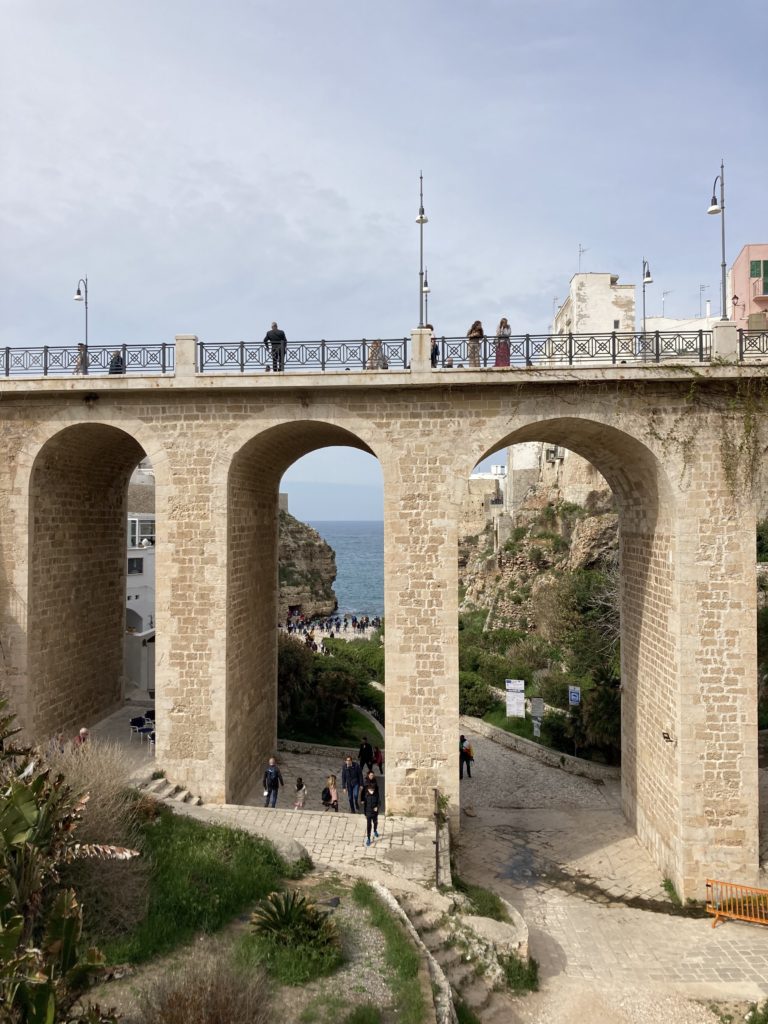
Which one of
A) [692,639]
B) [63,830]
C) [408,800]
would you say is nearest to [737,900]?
[692,639]

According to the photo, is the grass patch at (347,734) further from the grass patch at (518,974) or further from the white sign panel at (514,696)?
the grass patch at (518,974)

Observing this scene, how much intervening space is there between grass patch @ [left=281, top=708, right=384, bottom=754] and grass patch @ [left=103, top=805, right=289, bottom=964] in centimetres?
810

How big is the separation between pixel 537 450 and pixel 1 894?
129 ft

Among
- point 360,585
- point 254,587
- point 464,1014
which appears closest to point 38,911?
point 464,1014

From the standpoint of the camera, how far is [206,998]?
519 cm

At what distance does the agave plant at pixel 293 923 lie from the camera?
22.4ft

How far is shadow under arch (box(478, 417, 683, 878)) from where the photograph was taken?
10.9 m

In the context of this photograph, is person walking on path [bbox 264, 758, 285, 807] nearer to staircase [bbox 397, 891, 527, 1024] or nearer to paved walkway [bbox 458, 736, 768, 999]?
paved walkway [bbox 458, 736, 768, 999]

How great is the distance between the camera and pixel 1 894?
4613 millimetres

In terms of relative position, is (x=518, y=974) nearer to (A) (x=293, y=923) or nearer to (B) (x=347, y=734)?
(A) (x=293, y=923)

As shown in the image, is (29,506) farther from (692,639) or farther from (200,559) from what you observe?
(692,639)

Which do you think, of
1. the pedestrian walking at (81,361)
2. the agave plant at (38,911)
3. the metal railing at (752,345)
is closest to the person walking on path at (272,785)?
the agave plant at (38,911)

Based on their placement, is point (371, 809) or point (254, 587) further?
point (254, 587)

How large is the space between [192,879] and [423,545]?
5.94 meters
